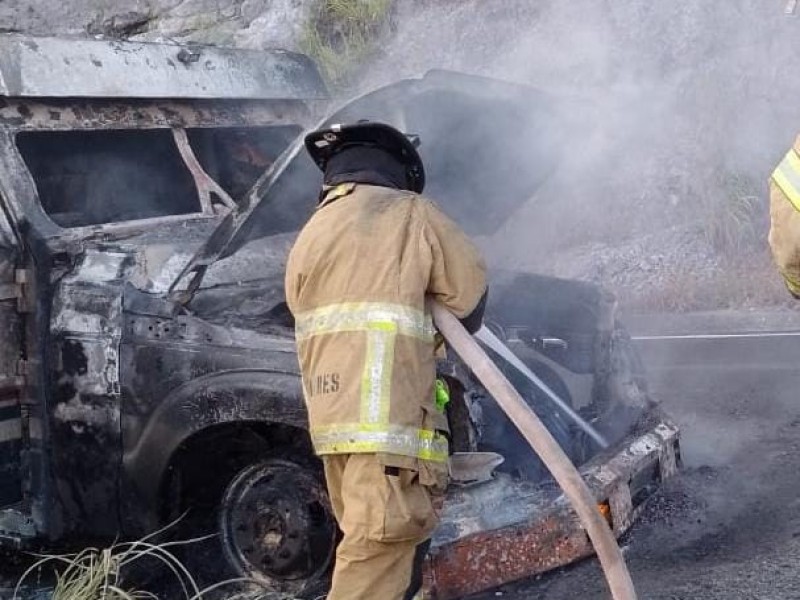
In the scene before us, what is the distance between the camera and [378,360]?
260cm

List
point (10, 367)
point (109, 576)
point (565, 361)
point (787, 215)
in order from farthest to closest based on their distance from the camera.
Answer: point (565, 361), point (10, 367), point (109, 576), point (787, 215)

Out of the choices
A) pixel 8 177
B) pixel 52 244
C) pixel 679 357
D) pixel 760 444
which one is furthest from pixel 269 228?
pixel 679 357

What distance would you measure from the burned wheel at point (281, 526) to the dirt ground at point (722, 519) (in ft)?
1.94

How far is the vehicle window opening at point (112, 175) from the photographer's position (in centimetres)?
462

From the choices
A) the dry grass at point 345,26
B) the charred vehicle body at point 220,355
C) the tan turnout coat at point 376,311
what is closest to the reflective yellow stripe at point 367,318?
the tan turnout coat at point 376,311

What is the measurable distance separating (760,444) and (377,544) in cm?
297

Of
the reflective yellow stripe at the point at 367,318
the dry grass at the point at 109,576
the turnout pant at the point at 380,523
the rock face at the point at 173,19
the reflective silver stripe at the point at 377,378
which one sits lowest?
the dry grass at the point at 109,576

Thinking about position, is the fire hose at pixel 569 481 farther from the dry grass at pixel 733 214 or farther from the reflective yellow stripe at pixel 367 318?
the dry grass at pixel 733 214

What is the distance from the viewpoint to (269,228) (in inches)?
151

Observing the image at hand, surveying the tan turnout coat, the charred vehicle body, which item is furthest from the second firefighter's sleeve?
the charred vehicle body

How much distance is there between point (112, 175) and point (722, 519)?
10.1ft

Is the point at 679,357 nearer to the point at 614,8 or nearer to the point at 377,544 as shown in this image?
the point at 377,544

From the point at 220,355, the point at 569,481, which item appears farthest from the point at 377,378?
the point at 220,355

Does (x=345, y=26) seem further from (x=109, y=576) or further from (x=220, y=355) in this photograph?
(x=109, y=576)
